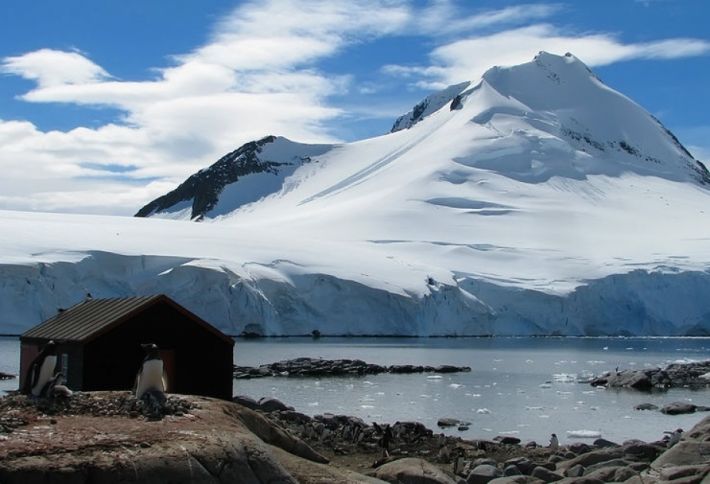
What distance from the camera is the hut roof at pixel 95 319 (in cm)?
1579

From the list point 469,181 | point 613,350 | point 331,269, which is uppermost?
point 469,181

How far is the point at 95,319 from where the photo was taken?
54.2 ft

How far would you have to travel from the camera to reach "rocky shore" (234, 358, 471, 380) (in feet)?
122

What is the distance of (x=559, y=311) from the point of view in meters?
69.2

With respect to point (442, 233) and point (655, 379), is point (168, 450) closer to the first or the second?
point (655, 379)

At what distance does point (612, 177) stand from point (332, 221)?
123 ft

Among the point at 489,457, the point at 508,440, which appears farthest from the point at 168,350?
the point at 508,440

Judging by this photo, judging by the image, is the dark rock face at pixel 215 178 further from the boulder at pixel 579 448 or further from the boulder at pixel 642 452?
the boulder at pixel 642 452

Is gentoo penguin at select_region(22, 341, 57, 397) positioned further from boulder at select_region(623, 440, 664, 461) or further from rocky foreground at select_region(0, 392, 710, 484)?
boulder at select_region(623, 440, 664, 461)

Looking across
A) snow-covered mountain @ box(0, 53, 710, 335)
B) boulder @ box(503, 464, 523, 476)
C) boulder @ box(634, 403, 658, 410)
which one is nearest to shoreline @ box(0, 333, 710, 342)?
snow-covered mountain @ box(0, 53, 710, 335)

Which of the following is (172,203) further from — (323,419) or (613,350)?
(323,419)

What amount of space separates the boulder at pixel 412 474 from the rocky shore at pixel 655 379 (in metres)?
24.2

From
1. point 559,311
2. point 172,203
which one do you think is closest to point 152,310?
point 559,311

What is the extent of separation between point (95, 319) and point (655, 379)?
24.8 meters
